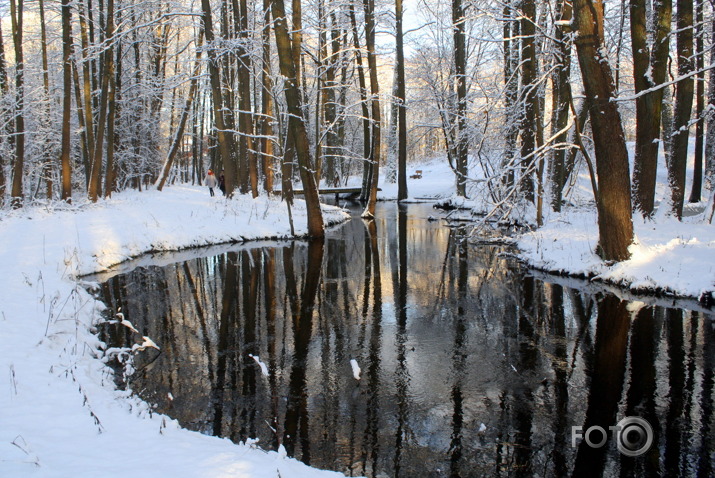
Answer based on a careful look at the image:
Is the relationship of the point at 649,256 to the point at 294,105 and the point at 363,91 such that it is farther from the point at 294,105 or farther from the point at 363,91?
the point at 363,91

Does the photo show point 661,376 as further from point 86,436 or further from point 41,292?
point 41,292

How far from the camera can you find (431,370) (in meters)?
6.01

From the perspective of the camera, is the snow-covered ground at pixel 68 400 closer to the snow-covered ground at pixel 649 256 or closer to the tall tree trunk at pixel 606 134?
the snow-covered ground at pixel 649 256

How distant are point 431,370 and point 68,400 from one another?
3.88m

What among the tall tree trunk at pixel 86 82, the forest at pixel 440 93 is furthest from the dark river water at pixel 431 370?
the tall tree trunk at pixel 86 82

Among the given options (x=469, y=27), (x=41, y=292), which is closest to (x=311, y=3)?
(x=469, y=27)

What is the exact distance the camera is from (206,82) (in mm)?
35469

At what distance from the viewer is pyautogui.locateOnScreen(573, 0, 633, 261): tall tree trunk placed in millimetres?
9383

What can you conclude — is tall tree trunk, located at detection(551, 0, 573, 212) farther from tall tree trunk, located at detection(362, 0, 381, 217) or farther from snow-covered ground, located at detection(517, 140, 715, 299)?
tall tree trunk, located at detection(362, 0, 381, 217)

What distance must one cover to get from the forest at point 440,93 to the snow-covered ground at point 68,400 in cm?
602

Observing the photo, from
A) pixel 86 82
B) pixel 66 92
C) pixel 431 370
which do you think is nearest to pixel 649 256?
pixel 431 370

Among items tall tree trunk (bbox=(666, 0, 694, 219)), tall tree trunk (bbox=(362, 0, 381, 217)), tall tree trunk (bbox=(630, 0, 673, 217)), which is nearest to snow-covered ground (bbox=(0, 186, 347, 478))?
tall tree trunk (bbox=(630, 0, 673, 217))

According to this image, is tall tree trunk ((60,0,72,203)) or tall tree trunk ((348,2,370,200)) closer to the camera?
tall tree trunk ((60,0,72,203))

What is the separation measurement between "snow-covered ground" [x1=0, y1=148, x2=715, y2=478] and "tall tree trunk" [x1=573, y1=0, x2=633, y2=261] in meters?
0.65
